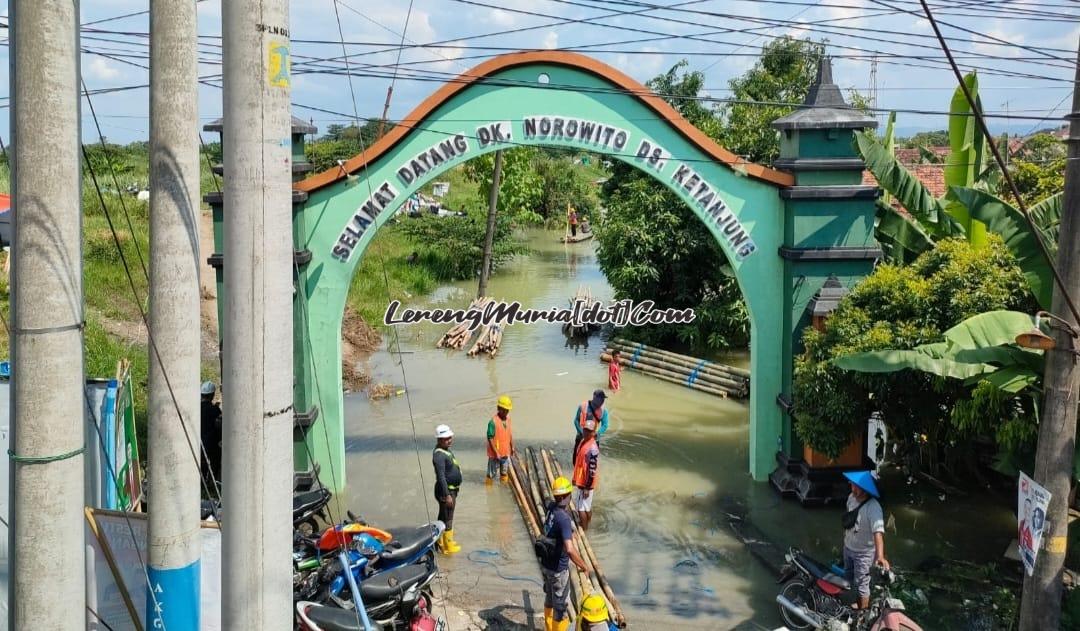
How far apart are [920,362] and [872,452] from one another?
16.8ft

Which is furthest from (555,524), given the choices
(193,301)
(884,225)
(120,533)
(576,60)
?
(884,225)

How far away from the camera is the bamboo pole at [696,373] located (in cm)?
1652

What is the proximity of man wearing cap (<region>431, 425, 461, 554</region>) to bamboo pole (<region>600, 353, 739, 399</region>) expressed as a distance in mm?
7537

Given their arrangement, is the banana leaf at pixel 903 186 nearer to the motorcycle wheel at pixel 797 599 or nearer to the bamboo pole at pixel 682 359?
the motorcycle wheel at pixel 797 599

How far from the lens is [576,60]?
10906 mm

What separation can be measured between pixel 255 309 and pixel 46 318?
813mm

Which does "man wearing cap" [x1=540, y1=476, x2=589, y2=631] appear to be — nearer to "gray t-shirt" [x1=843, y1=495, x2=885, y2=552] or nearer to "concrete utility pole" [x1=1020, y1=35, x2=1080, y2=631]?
"gray t-shirt" [x1=843, y1=495, x2=885, y2=552]

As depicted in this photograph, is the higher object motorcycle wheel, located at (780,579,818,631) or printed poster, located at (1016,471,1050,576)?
printed poster, located at (1016,471,1050,576)

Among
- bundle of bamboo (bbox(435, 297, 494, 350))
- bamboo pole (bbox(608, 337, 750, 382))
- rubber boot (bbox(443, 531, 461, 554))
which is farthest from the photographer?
bundle of bamboo (bbox(435, 297, 494, 350))

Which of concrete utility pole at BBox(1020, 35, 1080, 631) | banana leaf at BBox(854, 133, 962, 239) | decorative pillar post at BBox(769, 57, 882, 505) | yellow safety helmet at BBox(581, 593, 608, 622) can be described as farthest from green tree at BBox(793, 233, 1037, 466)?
yellow safety helmet at BBox(581, 593, 608, 622)

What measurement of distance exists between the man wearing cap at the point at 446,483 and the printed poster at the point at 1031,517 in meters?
5.20

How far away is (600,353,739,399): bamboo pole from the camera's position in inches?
654

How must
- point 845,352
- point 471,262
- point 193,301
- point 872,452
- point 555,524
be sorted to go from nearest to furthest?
point 193,301
point 555,524
point 845,352
point 872,452
point 471,262

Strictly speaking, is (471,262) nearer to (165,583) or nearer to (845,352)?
(845,352)
